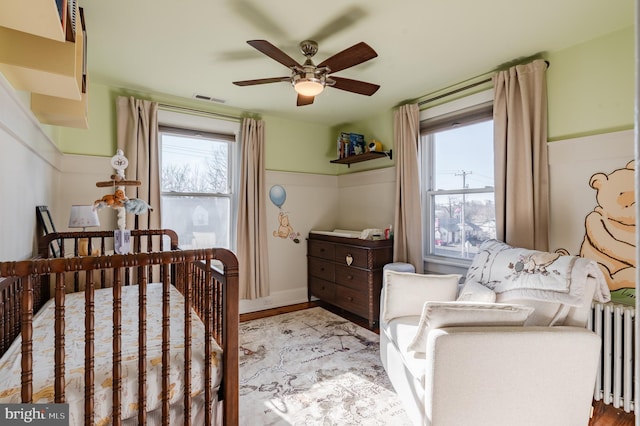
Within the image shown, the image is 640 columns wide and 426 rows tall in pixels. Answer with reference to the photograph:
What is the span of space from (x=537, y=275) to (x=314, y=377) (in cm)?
157

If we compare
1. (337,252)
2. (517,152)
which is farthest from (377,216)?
(517,152)

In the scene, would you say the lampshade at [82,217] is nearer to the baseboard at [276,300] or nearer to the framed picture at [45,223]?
the framed picture at [45,223]

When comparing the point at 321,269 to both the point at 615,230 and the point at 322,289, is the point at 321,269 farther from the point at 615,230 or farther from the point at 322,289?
the point at 615,230

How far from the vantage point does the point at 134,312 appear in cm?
164

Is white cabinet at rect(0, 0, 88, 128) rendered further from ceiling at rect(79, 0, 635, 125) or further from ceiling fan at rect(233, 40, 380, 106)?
ceiling fan at rect(233, 40, 380, 106)

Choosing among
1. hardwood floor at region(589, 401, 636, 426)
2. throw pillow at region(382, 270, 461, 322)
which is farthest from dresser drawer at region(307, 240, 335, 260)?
hardwood floor at region(589, 401, 636, 426)

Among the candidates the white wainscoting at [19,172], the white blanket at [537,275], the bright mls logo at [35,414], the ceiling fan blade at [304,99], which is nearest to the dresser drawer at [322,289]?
the white blanket at [537,275]

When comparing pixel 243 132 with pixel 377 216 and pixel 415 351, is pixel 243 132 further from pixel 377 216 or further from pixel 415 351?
pixel 415 351

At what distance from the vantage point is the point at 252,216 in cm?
365

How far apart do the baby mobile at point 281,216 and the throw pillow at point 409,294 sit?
2.10m

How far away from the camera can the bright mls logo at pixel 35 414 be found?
2.98 ft

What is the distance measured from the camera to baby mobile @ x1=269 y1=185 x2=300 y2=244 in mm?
3941

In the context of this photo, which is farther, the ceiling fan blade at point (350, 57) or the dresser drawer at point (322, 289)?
the dresser drawer at point (322, 289)

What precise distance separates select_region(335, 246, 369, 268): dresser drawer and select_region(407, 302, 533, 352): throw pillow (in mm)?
1796
